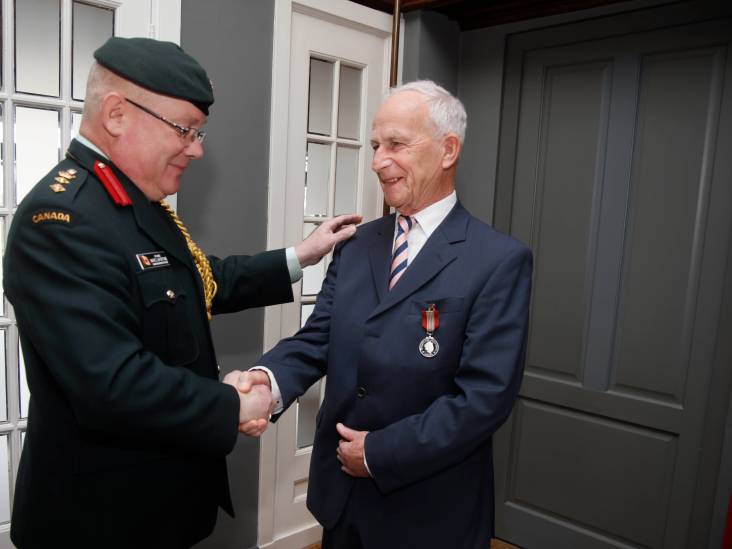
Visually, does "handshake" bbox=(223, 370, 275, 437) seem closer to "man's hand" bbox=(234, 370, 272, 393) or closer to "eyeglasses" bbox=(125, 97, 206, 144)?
"man's hand" bbox=(234, 370, 272, 393)

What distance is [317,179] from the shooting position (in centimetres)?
254

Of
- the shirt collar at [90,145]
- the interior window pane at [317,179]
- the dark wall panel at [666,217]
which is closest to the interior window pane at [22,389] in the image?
the shirt collar at [90,145]

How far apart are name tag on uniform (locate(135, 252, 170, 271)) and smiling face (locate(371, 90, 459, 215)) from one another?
0.59 meters

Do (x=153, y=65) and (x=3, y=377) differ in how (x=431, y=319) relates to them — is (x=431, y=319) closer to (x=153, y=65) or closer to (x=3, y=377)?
(x=153, y=65)

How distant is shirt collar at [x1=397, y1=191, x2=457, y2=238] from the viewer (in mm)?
1492

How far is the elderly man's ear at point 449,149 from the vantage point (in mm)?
1462

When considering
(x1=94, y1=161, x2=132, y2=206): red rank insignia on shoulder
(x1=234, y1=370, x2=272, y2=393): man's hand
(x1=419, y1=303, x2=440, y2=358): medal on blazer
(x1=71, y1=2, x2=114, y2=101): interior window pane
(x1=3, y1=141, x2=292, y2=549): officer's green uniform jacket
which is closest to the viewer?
(x1=3, y1=141, x2=292, y2=549): officer's green uniform jacket

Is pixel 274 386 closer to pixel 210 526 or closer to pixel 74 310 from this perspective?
pixel 210 526

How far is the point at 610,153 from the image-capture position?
2.28m

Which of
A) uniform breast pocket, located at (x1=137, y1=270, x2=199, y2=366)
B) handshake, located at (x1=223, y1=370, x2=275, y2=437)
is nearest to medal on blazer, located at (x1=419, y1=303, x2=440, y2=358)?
handshake, located at (x1=223, y1=370, x2=275, y2=437)

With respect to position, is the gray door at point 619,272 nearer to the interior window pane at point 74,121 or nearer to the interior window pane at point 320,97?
the interior window pane at point 320,97

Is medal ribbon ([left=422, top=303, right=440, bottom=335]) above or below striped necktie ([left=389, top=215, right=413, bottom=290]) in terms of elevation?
below

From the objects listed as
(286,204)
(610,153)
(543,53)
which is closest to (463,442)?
(286,204)

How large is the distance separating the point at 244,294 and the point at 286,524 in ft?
4.35
